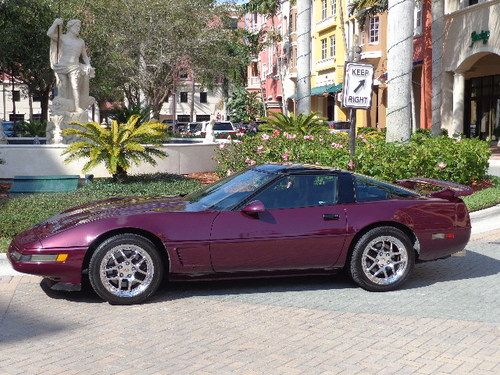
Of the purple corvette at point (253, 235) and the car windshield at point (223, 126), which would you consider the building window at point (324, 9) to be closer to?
the car windshield at point (223, 126)

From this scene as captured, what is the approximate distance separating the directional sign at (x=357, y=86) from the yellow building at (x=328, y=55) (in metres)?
33.6

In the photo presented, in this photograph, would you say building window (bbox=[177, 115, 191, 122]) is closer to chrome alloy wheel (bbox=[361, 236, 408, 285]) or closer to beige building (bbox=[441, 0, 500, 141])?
beige building (bbox=[441, 0, 500, 141])

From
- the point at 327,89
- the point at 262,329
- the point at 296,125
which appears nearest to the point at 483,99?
the point at 327,89

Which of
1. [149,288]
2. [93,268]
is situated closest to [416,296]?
[149,288]

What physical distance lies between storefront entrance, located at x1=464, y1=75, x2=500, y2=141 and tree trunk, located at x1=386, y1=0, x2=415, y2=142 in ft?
58.7

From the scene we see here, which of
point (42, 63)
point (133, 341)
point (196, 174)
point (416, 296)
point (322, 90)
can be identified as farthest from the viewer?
point (322, 90)

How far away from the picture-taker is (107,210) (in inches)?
260

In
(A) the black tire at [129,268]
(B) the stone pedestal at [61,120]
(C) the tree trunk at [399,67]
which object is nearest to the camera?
(A) the black tire at [129,268]

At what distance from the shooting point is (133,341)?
207 inches

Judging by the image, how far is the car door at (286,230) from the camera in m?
6.34

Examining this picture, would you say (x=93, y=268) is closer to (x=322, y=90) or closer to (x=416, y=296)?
(x=416, y=296)

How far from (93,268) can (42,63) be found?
26124 millimetres

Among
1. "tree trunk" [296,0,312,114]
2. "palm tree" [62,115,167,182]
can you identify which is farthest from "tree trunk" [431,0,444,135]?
"palm tree" [62,115,167,182]

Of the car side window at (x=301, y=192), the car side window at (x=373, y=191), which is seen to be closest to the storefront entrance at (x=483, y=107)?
the car side window at (x=373, y=191)
